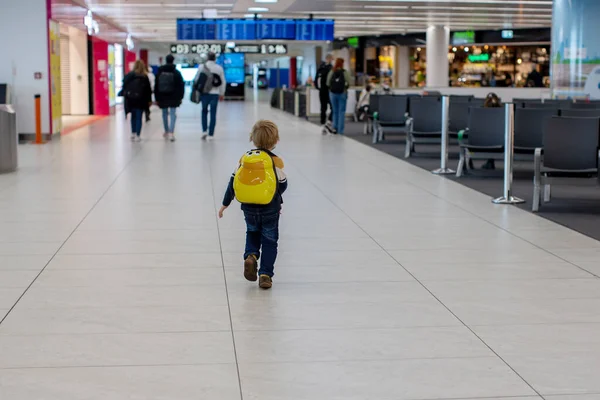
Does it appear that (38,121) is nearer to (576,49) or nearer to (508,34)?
(576,49)

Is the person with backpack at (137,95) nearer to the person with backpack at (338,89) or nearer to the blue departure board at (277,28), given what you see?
the person with backpack at (338,89)

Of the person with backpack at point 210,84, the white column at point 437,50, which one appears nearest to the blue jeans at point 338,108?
the person with backpack at point 210,84

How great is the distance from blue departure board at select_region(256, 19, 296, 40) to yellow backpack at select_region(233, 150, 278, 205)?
23530 mm

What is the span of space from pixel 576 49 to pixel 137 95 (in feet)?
27.3

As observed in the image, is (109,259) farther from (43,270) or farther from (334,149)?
(334,149)

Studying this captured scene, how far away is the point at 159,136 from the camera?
19688 millimetres

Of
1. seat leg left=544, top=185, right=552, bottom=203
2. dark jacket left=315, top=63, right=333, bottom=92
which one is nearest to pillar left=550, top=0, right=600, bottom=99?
dark jacket left=315, top=63, right=333, bottom=92

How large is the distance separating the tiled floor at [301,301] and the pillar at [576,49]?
7.98m

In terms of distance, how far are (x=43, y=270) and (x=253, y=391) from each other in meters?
2.85

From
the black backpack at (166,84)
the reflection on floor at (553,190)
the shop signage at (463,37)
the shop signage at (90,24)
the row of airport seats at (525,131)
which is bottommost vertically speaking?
the reflection on floor at (553,190)

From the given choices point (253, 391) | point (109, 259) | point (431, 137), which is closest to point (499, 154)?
point (431, 137)

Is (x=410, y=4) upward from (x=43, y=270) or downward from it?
upward

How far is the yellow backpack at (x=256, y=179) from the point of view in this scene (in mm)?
5605

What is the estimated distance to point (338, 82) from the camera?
19.5m
